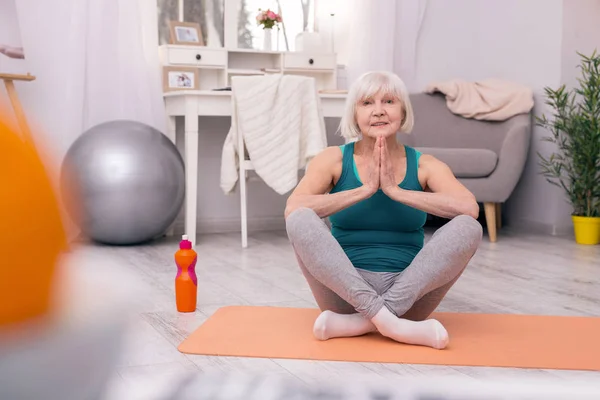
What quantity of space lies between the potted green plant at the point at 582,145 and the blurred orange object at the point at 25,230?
4030 mm

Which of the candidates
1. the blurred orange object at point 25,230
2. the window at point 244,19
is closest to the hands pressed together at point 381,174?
the blurred orange object at point 25,230

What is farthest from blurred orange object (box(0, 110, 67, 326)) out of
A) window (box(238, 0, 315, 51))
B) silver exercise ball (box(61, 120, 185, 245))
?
window (box(238, 0, 315, 51))

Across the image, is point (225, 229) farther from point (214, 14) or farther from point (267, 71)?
point (214, 14)

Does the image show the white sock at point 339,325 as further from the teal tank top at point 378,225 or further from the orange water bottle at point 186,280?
the orange water bottle at point 186,280

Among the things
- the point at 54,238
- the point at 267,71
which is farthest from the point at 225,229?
the point at 54,238

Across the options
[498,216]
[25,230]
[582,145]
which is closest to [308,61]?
[498,216]

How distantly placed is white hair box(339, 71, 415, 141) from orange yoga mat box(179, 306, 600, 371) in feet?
1.93

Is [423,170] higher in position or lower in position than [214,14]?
lower

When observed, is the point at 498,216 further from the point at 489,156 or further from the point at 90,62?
the point at 90,62

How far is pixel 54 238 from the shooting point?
0.38 meters

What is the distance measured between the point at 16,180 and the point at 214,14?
14.2ft

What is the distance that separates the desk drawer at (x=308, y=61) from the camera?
4.59 m

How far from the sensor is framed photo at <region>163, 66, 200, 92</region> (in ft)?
14.0

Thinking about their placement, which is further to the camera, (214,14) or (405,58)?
(405,58)
